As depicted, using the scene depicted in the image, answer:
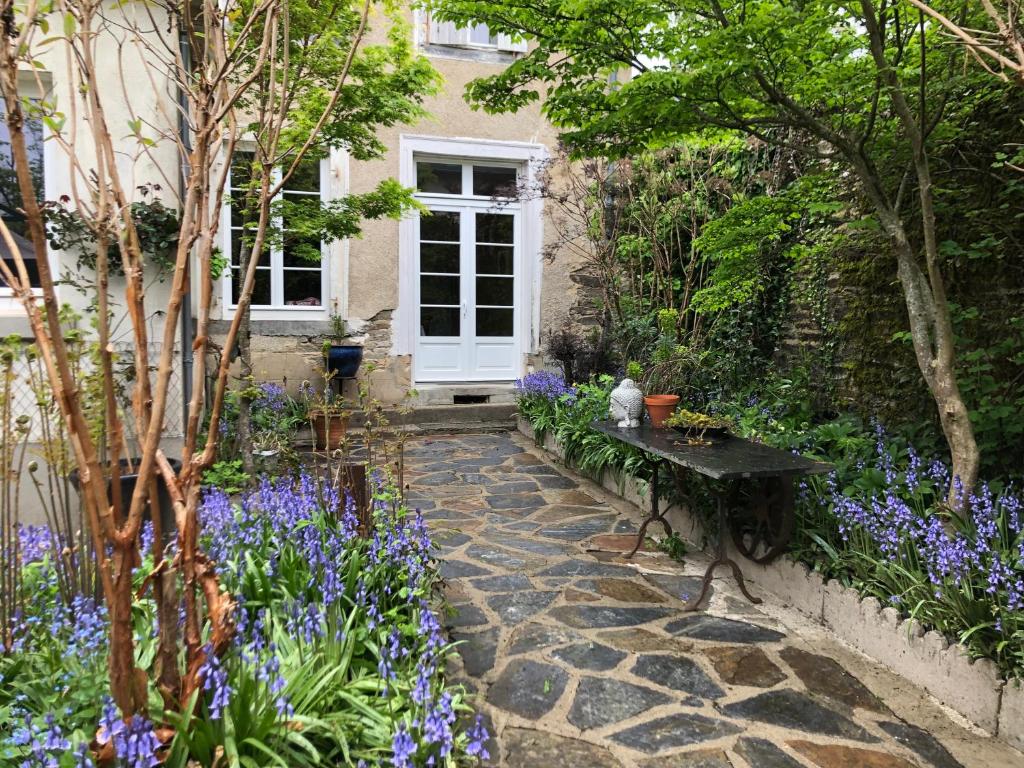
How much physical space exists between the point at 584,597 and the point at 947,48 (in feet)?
10.6

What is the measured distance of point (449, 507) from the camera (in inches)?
200

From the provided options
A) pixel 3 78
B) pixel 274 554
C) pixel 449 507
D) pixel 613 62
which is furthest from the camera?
pixel 449 507

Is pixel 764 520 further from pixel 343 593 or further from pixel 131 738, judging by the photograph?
pixel 131 738

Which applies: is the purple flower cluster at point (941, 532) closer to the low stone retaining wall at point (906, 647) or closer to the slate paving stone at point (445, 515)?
the low stone retaining wall at point (906, 647)

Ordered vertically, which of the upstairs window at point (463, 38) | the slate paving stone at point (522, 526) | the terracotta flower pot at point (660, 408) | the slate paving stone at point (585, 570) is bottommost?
the slate paving stone at point (585, 570)

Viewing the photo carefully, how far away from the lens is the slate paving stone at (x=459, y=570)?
12.3 ft

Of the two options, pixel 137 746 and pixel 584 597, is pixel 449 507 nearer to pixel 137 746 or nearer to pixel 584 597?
pixel 584 597

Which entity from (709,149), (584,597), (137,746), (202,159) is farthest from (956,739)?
(709,149)

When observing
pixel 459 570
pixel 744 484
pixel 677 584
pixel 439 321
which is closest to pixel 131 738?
pixel 459 570

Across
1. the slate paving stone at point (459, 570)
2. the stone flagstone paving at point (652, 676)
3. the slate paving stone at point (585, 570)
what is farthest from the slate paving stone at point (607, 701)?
the slate paving stone at point (459, 570)

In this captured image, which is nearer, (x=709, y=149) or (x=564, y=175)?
(x=709, y=149)

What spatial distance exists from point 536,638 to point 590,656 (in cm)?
28

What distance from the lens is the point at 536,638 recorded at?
303cm

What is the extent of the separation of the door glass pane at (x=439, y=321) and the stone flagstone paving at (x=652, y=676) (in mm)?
4799
